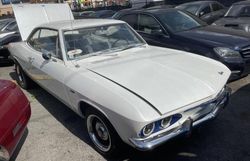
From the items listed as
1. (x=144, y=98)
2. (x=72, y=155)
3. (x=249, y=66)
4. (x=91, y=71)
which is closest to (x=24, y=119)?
(x=72, y=155)

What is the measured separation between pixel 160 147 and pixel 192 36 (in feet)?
9.43

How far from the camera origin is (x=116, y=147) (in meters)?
3.02

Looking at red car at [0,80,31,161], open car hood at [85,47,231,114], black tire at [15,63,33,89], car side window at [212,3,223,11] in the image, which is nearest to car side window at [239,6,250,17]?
car side window at [212,3,223,11]

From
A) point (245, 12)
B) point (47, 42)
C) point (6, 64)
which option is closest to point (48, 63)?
point (47, 42)

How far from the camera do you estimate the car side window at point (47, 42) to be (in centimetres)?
413

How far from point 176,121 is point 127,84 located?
64 centimetres

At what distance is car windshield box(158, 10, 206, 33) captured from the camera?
6.00 m

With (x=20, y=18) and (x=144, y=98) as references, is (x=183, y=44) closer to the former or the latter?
(x=144, y=98)

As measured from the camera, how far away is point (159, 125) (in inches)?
105

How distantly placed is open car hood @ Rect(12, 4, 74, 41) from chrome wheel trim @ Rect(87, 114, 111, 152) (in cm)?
424

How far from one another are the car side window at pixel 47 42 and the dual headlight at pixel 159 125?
192 cm

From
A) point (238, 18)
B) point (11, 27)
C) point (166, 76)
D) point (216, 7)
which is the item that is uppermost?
point (166, 76)

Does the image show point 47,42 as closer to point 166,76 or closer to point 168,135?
point 166,76

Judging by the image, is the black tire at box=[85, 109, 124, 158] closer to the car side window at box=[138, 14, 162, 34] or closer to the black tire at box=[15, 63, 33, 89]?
the black tire at box=[15, 63, 33, 89]
